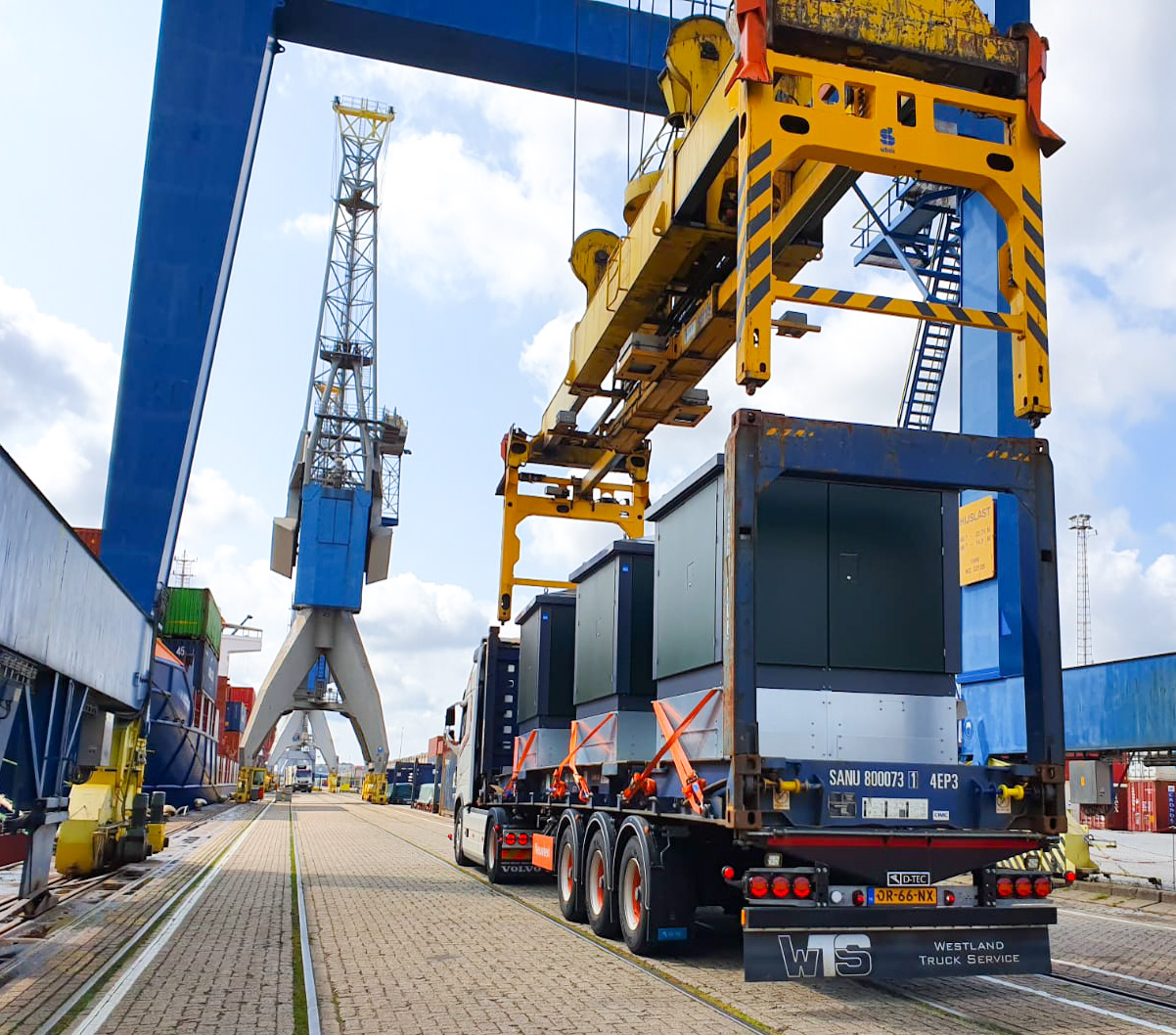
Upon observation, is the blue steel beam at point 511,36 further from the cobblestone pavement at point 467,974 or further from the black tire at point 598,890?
the cobblestone pavement at point 467,974

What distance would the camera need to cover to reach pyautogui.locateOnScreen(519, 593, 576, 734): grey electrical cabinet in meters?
14.3

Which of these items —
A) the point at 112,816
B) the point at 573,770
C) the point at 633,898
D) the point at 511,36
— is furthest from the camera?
the point at 511,36

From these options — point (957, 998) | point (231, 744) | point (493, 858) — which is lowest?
point (957, 998)

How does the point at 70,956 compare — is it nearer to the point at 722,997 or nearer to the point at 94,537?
the point at 722,997

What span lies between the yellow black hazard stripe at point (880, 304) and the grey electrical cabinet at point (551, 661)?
21.5 feet

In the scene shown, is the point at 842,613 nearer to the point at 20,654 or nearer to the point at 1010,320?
the point at 1010,320

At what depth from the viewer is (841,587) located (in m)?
Answer: 8.30

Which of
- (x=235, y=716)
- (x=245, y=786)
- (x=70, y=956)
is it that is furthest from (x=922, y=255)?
(x=235, y=716)

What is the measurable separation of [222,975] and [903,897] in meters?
4.71

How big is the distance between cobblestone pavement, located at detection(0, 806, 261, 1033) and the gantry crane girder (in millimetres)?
6027

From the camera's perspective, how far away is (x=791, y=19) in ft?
29.1

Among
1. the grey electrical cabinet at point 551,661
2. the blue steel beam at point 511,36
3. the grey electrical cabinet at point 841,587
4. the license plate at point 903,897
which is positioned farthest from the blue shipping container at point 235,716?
the license plate at point 903,897

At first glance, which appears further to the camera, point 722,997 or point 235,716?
point 235,716

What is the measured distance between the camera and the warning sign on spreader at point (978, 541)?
1587 centimetres
